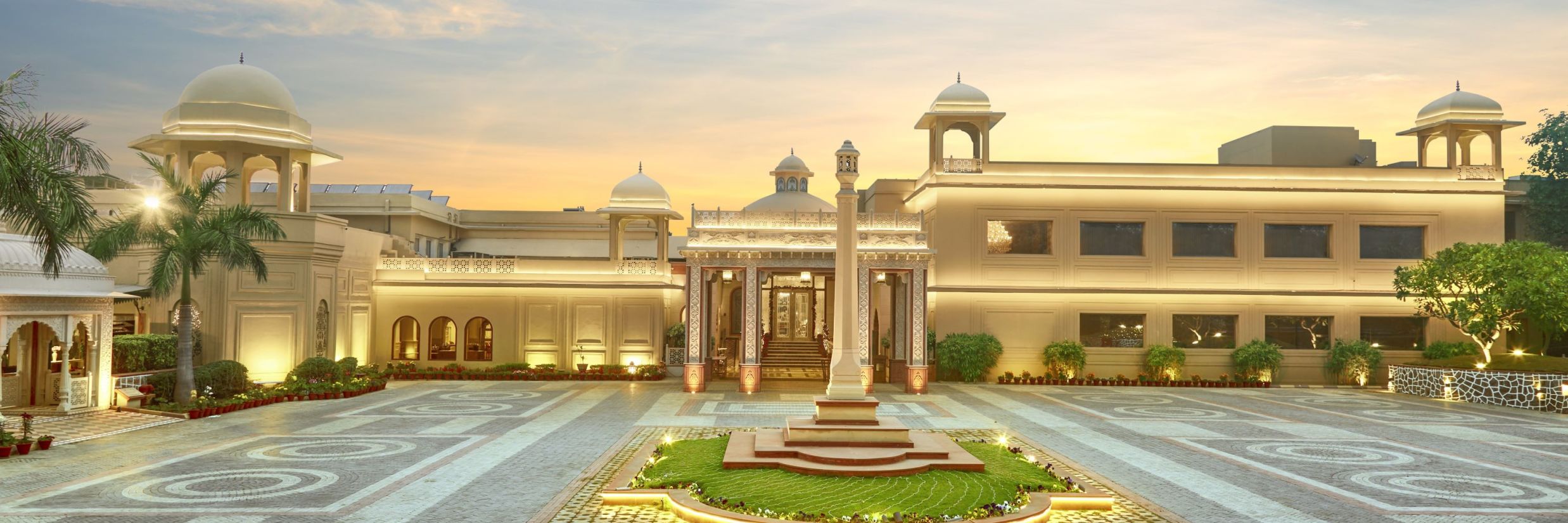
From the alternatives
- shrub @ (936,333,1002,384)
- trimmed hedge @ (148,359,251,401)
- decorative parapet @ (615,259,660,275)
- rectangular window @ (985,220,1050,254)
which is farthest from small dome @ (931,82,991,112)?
trimmed hedge @ (148,359,251,401)

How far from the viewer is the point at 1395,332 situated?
1230 inches

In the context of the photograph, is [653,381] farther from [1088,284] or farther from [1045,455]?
[1045,455]

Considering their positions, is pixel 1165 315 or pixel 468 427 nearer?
pixel 468 427

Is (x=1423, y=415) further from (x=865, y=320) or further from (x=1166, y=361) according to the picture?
(x=865, y=320)

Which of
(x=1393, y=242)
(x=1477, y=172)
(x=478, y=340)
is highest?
(x=1477, y=172)

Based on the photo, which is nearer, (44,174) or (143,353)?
(44,174)

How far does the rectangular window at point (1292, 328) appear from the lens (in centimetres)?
3116

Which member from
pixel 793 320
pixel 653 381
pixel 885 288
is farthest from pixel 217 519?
pixel 793 320

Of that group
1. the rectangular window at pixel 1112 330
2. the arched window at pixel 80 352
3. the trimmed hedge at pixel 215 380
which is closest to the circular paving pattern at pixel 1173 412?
the rectangular window at pixel 1112 330

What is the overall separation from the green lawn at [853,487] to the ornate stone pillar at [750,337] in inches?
492

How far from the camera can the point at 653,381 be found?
1198 inches

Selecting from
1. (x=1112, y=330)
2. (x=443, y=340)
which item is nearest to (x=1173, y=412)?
(x=1112, y=330)

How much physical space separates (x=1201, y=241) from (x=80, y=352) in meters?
29.6

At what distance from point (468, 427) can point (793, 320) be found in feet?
72.5
